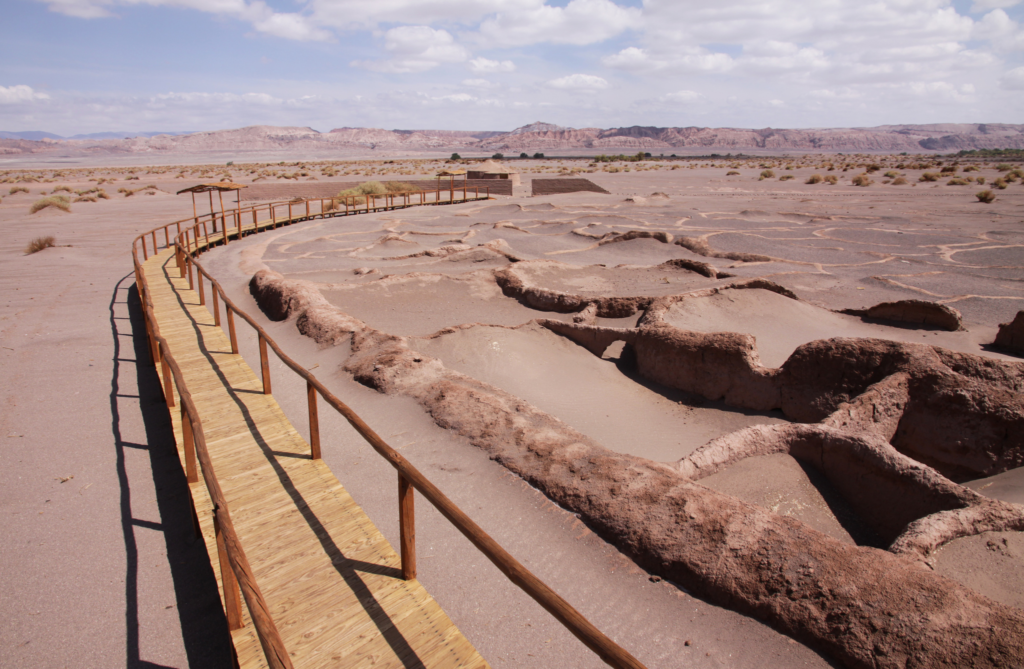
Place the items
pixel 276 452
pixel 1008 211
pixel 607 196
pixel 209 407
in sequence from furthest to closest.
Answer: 1. pixel 607 196
2. pixel 1008 211
3. pixel 209 407
4. pixel 276 452

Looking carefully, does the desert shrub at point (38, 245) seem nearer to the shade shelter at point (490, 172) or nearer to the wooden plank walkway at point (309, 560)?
the wooden plank walkway at point (309, 560)

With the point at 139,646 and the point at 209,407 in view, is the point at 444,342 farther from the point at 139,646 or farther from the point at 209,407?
the point at 139,646

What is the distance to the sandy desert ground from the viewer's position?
4.36 m

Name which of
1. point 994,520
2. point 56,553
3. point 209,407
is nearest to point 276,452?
point 209,407

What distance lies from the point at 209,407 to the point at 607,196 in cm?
3695

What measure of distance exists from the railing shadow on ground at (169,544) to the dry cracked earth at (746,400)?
158 cm

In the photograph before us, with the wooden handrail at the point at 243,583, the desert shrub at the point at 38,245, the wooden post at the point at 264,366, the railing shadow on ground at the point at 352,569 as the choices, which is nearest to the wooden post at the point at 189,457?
the railing shadow on ground at the point at 352,569

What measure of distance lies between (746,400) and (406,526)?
23.6 ft

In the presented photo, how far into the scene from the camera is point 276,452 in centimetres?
567

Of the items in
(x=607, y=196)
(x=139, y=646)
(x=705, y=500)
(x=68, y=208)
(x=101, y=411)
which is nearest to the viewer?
(x=139, y=646)

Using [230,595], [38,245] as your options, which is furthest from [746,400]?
[38,245]

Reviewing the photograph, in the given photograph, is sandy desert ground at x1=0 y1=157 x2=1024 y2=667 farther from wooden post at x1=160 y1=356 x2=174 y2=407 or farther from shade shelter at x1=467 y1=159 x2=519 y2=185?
shade shelter at x1=467 y1=159 x2=519 y2=185

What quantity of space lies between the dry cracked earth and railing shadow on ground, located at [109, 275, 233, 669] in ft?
5.17

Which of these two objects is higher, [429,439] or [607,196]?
[607,196]
